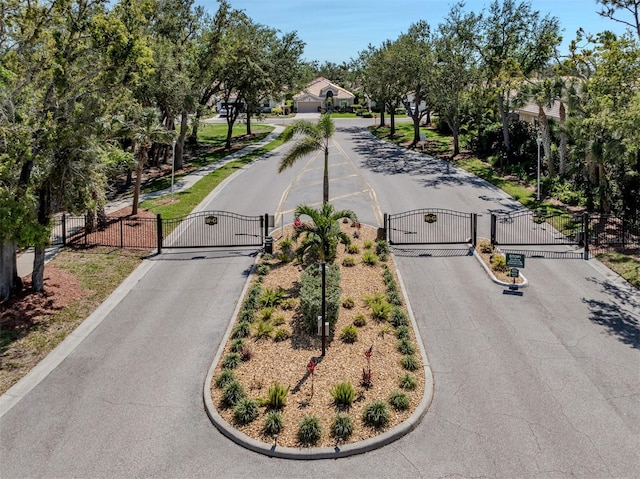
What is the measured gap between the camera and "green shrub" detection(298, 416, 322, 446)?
10.4 meters

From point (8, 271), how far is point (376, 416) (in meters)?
12.6

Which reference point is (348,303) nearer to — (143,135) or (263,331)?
(263,331)

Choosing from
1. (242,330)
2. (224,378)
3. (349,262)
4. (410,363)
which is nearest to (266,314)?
(242,330)

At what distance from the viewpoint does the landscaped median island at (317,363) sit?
1088cm

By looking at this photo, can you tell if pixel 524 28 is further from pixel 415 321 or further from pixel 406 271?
pixel 415 321

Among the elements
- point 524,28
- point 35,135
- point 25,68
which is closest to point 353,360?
point 35,135

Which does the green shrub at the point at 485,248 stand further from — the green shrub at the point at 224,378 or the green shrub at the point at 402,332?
the green shrub at the point at 224,378

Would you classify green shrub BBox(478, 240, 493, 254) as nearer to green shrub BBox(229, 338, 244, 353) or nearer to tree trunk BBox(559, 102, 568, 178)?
green shrub BBox(229, 338, 244, 353)

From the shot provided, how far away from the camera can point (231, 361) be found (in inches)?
520

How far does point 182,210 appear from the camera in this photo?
28000mm

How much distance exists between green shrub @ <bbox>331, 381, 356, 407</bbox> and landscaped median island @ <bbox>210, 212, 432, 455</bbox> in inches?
0.8

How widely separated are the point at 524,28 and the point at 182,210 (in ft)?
84.8

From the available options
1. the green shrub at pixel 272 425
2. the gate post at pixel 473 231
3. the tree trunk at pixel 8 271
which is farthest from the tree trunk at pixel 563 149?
the tree trunk at pixel 8 271

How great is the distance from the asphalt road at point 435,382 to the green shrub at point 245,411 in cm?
49
